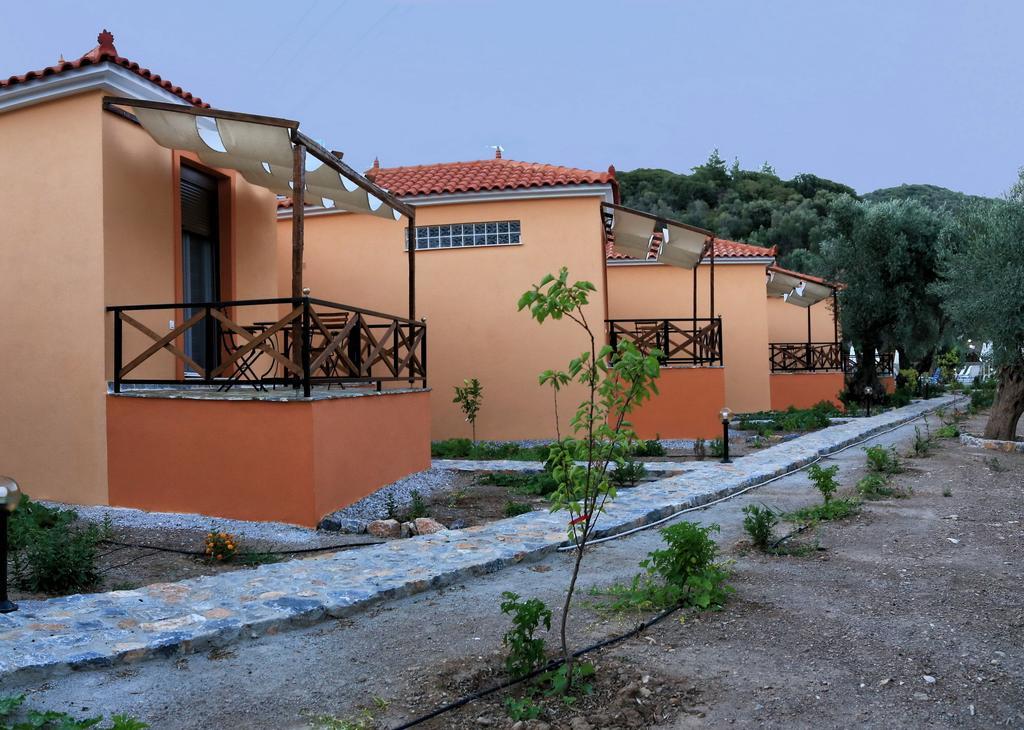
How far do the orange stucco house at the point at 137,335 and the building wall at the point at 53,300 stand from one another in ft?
0.05

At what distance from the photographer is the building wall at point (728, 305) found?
1972cm

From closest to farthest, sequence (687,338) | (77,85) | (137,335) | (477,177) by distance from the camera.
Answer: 1. (77,85)
2. (137,335)
3. (477,177)
4. (687,338)

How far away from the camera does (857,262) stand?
20.1m

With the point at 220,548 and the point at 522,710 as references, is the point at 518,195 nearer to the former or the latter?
the point at 220,548

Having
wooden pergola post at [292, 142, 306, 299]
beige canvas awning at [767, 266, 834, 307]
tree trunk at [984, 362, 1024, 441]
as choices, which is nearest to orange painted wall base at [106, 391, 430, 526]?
wooden pergola post at [292, 142, 306, 299]

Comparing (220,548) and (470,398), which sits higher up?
(470,398)

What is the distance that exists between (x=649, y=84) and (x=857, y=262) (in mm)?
19476

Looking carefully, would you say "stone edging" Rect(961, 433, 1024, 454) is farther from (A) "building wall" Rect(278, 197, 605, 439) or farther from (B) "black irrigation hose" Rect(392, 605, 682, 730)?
(B) "black irrigation hose" Rect(392, 605, 682, 730)

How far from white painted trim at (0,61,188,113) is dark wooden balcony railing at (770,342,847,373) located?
717 inches

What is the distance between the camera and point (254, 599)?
15.7 ft

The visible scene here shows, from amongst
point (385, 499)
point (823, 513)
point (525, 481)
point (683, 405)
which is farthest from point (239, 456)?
point (683, 405)

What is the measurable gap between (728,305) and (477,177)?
875 cm

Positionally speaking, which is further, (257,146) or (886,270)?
(886,270)

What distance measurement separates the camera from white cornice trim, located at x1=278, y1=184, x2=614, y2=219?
1330 centimetres
